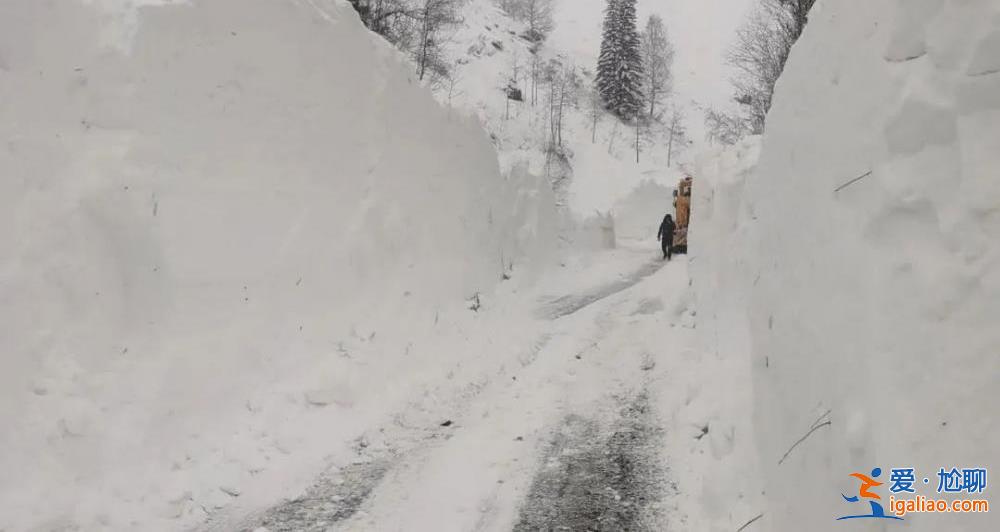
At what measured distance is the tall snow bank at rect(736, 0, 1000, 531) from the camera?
7.50 ft

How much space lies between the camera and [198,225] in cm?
679

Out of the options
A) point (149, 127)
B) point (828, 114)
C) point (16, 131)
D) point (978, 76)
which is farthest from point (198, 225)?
point (978, 76)

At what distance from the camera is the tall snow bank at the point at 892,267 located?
229cm

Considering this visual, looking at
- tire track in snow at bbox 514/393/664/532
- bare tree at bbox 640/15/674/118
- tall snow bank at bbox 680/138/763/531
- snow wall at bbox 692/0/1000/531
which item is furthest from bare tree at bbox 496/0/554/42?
snow wall at bbox 692/0/1000/531

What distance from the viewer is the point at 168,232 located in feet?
21.1

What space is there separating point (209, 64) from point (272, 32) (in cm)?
138

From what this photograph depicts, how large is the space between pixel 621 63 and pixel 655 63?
8.45 m

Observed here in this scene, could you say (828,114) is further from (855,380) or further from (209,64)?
(209,64)

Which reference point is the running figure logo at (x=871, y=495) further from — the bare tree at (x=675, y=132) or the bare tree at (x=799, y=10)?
the bare tree at (x=675, y=132)

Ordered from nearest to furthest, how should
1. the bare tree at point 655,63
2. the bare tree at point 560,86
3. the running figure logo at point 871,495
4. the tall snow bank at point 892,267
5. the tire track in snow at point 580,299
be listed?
the tall snow bank at point 892,267
the running figure logo at point 871,495
the tire track in snow at point 580,299
the bare tree at point 560,86
the bare tree at point 655,63

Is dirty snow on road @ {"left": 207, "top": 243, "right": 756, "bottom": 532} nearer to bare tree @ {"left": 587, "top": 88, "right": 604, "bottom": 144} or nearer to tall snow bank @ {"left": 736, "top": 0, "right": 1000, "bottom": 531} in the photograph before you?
tall snow bank @ {"left": 736, "top": 0, "right": 1000, "bottom": 531}

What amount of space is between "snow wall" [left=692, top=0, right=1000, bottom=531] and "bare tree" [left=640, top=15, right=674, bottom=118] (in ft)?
172

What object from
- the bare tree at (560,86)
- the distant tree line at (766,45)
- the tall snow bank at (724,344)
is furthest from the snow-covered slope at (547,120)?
the tall snow bank at (724,344)

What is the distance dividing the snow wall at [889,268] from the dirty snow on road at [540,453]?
4.19 ft
